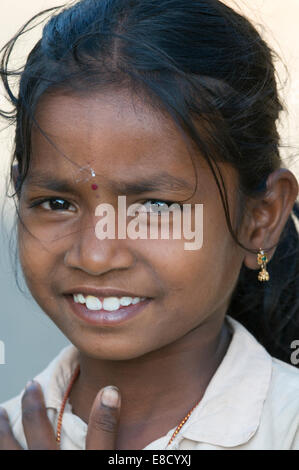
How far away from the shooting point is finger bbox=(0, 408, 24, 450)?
4.90 ft

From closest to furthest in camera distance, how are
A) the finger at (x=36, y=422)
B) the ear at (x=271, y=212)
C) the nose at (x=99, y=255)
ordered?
the nose at (x=99, y=255) < the finger at (x=36, y=422) < the ear at (x=271, y=212)

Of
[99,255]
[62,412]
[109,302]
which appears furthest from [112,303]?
[62,412]

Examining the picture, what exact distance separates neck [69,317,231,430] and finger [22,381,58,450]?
0.39 ft

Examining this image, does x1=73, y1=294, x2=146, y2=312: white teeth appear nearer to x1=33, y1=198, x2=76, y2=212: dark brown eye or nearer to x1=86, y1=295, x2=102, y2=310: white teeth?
x1=86, y1=295, x2=102, y2=310: white teeth

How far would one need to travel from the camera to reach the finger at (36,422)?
145 centimetres

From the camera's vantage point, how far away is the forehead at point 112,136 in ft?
4.38

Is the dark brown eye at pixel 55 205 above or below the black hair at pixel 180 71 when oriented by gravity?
below

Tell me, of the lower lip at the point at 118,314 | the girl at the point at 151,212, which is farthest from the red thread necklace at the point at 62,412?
the lower lip at the point at 118,314

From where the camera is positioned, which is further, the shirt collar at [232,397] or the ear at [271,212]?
the ear at [271,212]

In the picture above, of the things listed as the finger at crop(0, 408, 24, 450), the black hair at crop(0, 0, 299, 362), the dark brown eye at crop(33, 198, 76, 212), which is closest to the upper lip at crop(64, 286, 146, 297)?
the dark brown eye at crop(33, 198, 76, 212)

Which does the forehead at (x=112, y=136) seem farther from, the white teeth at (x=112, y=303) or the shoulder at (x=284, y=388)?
the shoulder at (x=284, y=388)

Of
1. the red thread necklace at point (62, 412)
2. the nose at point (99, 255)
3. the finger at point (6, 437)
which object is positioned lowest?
the finger at point (6, 437)

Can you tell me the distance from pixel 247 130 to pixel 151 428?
68 centimetres

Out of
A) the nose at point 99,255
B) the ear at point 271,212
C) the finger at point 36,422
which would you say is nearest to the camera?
the nose at point 99,255
